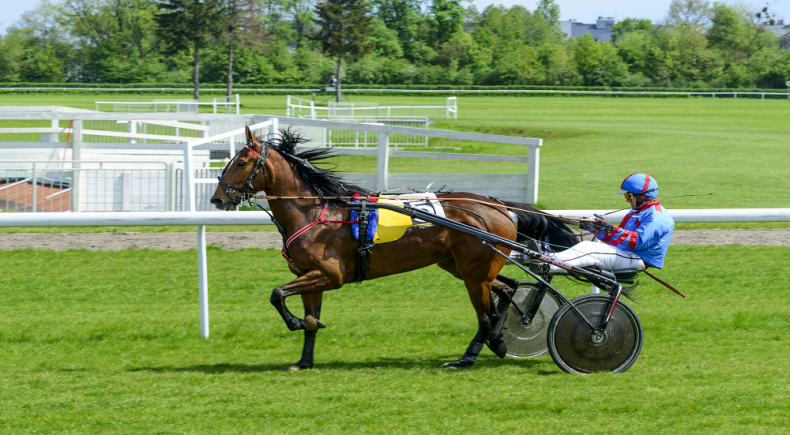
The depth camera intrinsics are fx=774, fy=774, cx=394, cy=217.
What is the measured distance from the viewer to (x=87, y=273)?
7777 mm

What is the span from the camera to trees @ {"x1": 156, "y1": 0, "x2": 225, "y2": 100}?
34.7 m

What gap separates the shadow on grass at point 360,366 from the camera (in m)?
4.81

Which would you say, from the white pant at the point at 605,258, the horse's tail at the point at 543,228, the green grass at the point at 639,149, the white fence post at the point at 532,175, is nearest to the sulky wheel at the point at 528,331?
the horse's tail at the point at 543,228

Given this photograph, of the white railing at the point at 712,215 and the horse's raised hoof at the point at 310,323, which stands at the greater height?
the white railing at the point at 712,215

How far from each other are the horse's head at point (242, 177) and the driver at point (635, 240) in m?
1.92

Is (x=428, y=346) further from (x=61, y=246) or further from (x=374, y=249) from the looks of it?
(x=61, y=246)

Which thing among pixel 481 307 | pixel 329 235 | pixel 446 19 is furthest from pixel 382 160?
pixel 446 19

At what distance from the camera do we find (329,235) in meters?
4.84

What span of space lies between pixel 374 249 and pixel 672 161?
56.3 feet

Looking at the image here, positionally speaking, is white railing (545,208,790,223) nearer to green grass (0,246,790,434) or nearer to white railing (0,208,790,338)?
white railing (0,208,790,338)

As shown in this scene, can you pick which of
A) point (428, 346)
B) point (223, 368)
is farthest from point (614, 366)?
point (223, 368)

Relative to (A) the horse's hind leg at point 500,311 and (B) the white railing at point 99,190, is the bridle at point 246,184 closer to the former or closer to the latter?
(A) the horse's hind leg at point 500,311

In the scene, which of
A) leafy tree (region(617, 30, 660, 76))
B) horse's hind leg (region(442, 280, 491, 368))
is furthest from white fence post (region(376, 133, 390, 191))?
leafy tree (region(617, 30, 660, 76))

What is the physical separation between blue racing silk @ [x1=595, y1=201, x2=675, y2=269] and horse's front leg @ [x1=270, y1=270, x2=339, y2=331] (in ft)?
5.91
